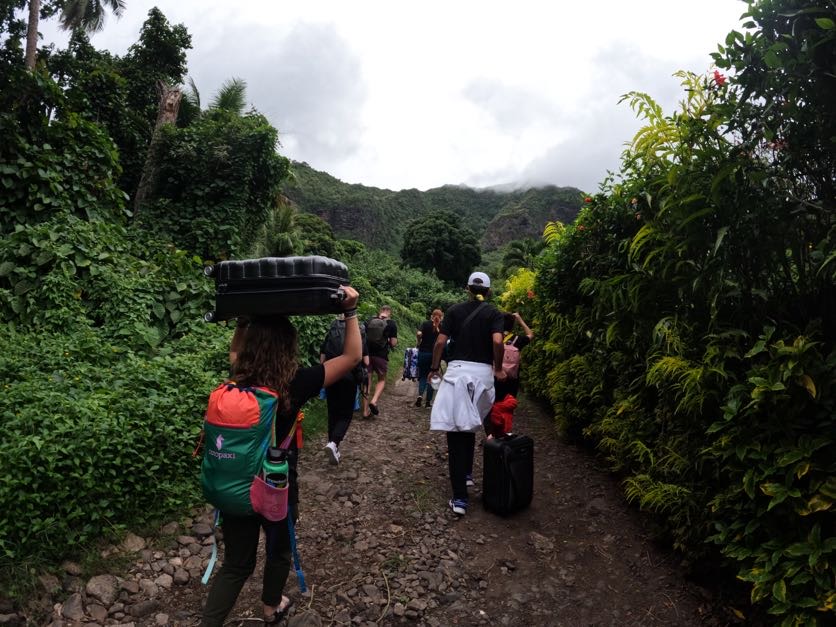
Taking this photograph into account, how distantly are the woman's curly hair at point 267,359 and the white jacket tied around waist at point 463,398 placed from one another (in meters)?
1.90

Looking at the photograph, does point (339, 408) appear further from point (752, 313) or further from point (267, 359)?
point (752, 313)

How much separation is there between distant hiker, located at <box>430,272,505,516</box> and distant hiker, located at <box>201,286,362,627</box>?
67.3 inches

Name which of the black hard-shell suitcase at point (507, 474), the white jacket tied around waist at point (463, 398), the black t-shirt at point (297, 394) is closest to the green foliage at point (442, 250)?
the white jacket tied around waist at point (463, 398)

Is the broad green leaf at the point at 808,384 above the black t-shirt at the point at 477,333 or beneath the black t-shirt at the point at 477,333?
above

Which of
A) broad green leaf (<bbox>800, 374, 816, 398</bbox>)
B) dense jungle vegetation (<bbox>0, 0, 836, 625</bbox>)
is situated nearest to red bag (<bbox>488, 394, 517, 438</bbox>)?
dense jungle vegetation (<bbox>0, 0, 836, 625</bbox>)

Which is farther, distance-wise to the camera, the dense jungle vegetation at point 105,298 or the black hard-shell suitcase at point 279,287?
the dense jungle vegetation at point 105,298

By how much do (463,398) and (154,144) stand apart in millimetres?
8902

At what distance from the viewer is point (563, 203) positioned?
291ft

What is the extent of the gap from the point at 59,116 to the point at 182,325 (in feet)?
12.4

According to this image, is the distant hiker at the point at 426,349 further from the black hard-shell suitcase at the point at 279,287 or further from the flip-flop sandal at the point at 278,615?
the black hard-shell suitcase at the point at 279,287

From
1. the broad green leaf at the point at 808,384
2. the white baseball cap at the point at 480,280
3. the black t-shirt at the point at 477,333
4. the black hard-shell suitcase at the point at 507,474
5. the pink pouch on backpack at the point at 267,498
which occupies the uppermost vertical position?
the white baseball cap at the point at 480,280

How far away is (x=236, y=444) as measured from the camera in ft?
7.24

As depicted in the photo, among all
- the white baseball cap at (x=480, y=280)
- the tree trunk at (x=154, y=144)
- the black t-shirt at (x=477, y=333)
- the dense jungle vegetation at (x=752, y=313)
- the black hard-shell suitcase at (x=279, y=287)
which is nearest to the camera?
the dense jungle vegetation at (x=752, y=313)

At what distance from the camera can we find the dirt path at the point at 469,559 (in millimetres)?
2988
